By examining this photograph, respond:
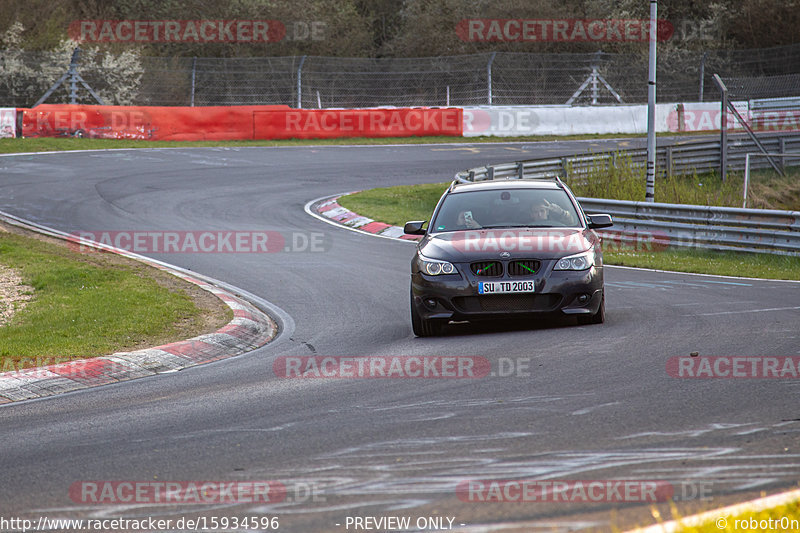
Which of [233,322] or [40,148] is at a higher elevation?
[40,148]

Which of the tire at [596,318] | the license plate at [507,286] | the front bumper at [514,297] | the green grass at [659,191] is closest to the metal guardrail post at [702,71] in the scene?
the green grass at [659,191]

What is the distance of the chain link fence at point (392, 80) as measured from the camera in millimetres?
36906

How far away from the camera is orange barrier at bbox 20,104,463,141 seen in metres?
33.2

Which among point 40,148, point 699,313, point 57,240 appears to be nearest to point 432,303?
point 699,313

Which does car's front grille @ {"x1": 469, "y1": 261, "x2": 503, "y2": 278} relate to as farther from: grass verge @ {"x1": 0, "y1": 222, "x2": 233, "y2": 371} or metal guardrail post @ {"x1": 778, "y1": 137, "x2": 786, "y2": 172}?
metal guardrail post @ {"x1": 778, "y1": 137, "x2": 786, "y2": 172}

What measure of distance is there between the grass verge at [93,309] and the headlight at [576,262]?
12.8ft

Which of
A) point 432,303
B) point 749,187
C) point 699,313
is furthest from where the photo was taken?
point 749,187

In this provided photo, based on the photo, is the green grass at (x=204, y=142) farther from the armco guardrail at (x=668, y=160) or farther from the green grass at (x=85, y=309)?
the green grass at (x=85, y=309)

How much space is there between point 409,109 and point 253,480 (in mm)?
32012

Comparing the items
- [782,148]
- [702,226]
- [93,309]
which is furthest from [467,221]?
[782,148]

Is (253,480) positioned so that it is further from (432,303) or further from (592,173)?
(592,173)

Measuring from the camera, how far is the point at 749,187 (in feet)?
83.9

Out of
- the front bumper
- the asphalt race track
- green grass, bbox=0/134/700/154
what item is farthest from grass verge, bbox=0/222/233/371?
green grass, bbox=0/134/700/154

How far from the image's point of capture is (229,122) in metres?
34.7
